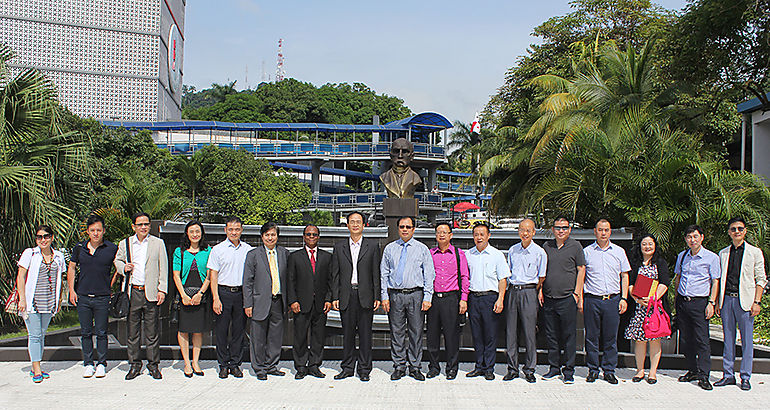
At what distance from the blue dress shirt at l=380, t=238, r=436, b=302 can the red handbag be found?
228 centimetres

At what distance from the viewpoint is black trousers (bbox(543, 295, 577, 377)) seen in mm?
6402

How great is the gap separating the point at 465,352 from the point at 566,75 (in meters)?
19.2

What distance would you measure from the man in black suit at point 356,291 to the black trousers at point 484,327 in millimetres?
1070

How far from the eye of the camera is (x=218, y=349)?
6633mm

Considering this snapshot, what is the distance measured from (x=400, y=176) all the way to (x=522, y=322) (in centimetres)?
381

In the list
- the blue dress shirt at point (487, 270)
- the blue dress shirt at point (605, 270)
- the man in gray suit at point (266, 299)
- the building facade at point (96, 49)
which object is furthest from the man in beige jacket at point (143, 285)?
the building facade at point (96, 49)

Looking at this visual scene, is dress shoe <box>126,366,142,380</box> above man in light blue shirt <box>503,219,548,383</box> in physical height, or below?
below

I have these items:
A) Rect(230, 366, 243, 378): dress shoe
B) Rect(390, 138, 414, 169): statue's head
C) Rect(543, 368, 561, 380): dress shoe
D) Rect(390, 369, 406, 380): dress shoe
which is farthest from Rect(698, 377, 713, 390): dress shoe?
Rect(390, 138, 414, 169): statue's head

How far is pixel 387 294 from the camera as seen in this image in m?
6.58

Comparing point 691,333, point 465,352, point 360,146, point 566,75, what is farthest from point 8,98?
point 360,146

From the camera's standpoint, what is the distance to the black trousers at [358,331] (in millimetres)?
6541

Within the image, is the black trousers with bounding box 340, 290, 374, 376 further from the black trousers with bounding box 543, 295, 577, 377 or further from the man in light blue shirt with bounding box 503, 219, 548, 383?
the black trousers with bounding box 543, 295, 577, 377

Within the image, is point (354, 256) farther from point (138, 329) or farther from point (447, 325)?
point (138, 329)

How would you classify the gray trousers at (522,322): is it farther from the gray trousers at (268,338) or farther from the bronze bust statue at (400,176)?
the bronze bust statue at (400,176)
